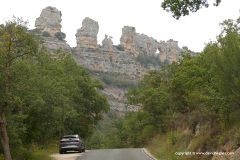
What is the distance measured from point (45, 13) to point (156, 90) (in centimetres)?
11286

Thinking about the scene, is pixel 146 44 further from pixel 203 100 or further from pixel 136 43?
pixel 203 100

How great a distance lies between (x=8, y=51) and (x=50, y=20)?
424 ft

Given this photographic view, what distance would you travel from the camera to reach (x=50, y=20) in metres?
142

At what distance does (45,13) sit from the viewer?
146 metres

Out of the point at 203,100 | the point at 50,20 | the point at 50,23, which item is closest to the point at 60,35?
the point at 50,23

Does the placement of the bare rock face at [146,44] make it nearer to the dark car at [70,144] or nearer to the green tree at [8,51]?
the dark car at [70,144]

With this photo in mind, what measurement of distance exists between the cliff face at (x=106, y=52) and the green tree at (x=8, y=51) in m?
106

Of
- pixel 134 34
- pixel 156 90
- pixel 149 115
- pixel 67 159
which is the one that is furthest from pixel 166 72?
pixel 134 34

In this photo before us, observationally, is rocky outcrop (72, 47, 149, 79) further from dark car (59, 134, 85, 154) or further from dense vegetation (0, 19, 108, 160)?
dense vegetation (0, 19, 108, 160)

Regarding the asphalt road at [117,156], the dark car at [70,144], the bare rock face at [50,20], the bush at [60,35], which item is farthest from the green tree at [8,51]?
the bare rock face at [50,20]

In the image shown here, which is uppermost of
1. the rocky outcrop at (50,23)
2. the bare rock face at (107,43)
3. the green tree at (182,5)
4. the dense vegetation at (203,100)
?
the rocky outcrop at (50,23)

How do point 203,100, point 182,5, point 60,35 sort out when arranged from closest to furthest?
point 182,5, point 203,100, point 60,35

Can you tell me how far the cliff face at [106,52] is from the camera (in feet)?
426

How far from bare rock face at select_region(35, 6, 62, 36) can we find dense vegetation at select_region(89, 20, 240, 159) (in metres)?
102
